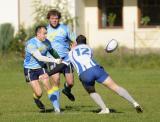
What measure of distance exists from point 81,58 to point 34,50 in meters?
1.23

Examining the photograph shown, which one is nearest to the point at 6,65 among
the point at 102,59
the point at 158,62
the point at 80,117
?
the point at 102,59

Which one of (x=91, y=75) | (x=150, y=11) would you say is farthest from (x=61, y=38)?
(x=150, y=11)

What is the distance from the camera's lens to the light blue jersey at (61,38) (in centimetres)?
1656

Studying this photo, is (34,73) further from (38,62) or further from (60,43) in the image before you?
(60,43)

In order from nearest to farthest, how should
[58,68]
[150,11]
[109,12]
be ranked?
[58,68]
[150,11]
[109,12]

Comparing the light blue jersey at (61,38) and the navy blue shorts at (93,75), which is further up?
the light blue jersey at (61,38)

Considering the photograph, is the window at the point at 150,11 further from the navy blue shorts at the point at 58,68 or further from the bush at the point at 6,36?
the navy blue shorts at the point at 58,68

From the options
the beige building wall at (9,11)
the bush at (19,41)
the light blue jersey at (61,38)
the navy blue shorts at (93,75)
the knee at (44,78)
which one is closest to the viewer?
the navy blue shorts at (93,75)

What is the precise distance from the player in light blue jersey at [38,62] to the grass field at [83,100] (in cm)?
48

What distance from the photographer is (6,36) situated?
36.5 metres

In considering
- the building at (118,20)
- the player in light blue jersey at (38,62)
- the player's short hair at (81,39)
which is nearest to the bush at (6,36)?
the building at (118,20)

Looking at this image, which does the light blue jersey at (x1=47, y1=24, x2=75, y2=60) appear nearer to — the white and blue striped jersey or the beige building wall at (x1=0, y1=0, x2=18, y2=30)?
the white and blue striped jersey

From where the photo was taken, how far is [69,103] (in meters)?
18.1

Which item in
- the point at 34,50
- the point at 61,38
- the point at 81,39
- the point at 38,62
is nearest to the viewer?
the point at 81,39
